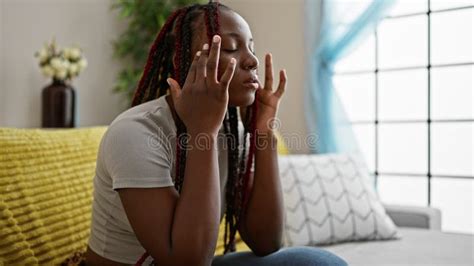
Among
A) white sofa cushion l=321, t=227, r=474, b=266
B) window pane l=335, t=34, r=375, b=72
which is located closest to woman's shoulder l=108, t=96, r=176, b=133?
white sofa cushion l=321, t=227, r=474, b=266

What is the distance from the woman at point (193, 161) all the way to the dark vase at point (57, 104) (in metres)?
1.30

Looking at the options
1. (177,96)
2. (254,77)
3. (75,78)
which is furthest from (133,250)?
(75,78)

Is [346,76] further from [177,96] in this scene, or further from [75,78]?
[177,96]

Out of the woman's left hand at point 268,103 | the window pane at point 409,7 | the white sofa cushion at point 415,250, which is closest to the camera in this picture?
the woman's left hand at point 268,103

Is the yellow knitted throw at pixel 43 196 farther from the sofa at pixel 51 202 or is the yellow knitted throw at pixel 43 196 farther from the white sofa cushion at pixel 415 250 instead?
the white sofa cushion at pixel 415 250

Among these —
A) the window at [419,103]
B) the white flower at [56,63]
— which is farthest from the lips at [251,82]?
the window at [419,103]

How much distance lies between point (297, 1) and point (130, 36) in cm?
99

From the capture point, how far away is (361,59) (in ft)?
9.14

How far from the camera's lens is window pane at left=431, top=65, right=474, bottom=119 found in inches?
97.7

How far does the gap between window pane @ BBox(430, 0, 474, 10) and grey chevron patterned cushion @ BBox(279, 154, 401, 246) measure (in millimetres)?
1058

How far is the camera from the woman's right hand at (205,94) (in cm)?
99

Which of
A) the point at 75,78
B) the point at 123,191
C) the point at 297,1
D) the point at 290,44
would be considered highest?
the point at 297,1

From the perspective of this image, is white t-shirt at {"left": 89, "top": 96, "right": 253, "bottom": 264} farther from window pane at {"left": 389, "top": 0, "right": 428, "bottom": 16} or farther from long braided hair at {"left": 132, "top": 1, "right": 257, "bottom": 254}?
window pane at {"left": 389, "top": 0, "right": 428, "bottom": 16}

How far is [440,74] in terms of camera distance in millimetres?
2561
